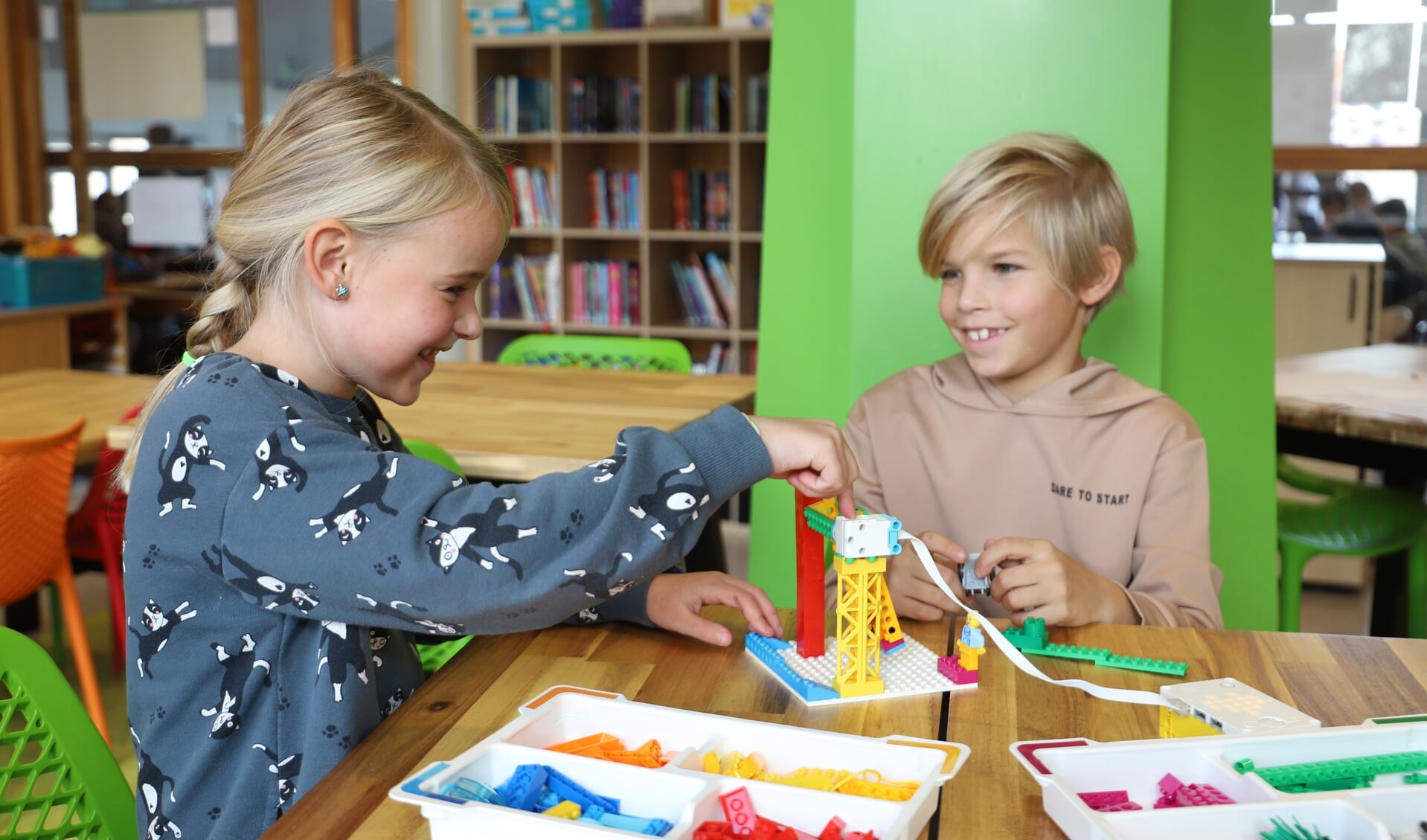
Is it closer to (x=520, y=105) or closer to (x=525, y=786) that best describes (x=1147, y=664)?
(x=525, y=786)

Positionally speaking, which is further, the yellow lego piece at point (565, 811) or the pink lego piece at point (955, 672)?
the pink lego piece at point (955, 672)

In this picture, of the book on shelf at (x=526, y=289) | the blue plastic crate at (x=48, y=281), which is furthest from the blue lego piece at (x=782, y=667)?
the blue plastic crate at (x=48, y=281)

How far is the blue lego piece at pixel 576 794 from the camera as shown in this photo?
77cm

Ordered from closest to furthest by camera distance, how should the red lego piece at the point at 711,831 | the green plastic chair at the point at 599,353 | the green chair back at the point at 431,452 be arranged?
1. the red lego piece at the point at 711,831
2. the green chair back at the point at 431,452
3. the green plastic chair at the point at 599,353

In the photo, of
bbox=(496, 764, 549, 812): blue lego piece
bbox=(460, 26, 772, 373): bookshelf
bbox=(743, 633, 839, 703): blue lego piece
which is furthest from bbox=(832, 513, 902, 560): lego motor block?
bbox=(460, 26, 772, 373): bookshelf

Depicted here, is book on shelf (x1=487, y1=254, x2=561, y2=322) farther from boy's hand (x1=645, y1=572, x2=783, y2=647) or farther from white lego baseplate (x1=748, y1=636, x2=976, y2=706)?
white lego baseplate (x1=748, y1=636, x2=976, y2=706)

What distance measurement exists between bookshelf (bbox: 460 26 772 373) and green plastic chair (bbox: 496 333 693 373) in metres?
1.62

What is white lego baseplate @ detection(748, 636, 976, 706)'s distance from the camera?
1.02 meters

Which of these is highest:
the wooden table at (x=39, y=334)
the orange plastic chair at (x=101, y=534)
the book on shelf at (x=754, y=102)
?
the book on shelf at (x=754, y=102)

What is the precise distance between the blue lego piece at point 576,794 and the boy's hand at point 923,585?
0.50 meters

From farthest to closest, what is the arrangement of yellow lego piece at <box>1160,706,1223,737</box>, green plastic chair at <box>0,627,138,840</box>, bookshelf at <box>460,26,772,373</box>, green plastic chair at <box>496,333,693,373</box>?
1. bookshelf at <box>460,26,772,373</box>
2. green plastic chair at <box>496,333,693,373</box>
3. green plastic chair at <box>0,627,138,840</box>
4. yellow lego piece at <box>1160,706,1223,737</box>

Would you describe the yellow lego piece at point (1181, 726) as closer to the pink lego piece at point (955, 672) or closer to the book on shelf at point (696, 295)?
the pink lego piece at point (955, 672)

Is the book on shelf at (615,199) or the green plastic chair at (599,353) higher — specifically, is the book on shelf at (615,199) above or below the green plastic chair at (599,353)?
above

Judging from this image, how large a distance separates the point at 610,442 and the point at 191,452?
1.17 metres
